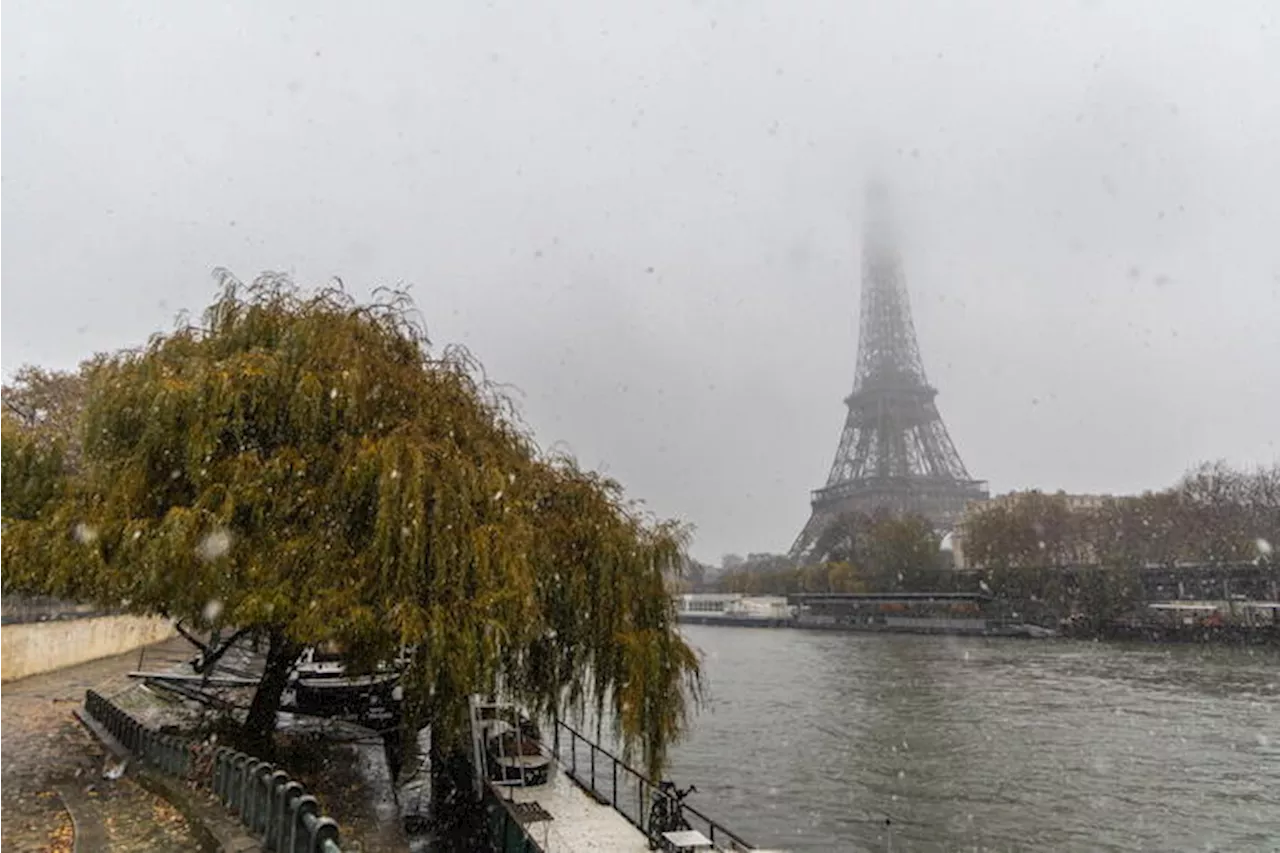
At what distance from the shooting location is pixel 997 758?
75.1ft

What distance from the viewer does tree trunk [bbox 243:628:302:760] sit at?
485 inches

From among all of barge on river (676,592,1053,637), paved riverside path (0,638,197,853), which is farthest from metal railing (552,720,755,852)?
barge on river (676,592,1053,637)

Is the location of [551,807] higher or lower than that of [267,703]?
lower

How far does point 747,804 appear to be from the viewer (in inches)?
768

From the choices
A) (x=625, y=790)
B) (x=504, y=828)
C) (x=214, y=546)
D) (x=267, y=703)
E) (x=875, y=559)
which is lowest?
(x=625, y=790)

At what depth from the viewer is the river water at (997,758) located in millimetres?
17250

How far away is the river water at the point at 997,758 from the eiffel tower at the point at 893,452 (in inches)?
2934

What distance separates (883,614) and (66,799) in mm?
70041

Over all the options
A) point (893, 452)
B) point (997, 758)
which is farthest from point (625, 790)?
point (893, 452)

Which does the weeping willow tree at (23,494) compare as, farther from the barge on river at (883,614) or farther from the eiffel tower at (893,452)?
the eiffel tower at (893,452)

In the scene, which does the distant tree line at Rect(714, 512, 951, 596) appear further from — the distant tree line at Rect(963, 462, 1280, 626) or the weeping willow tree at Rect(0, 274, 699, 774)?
the weeping willow tree at Rect(0, 274, 699, 774)

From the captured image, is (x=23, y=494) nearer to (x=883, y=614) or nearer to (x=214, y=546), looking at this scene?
(x=214, y=546)

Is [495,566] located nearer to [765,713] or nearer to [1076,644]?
[765,713]

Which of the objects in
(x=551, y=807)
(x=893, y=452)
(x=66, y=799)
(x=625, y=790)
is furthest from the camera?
(x=893, y=452)
